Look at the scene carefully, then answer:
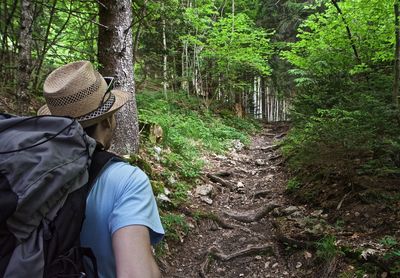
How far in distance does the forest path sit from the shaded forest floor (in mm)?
15

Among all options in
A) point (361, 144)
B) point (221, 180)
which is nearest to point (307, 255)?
point (361, 144)

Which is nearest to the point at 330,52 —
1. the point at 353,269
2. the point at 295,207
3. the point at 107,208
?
the point at 295,207

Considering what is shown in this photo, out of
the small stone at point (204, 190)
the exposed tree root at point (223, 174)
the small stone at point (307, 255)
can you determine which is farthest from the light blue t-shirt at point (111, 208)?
the exposed tree root at point (223, 174)

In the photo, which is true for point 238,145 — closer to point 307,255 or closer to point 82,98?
point 307,255

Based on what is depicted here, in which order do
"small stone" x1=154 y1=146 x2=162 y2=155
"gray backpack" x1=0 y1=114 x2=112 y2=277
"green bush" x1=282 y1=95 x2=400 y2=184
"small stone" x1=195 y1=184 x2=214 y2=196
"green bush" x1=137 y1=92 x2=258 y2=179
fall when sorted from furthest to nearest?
1. "green bush" x1=137 y1=92 x2=258 y2=179
2. "small stone" x1=154 y1=146 x2=162 y2=155
3. "small stone" x1=195 y1=184 x2=214 y2=196
4. "green bush" x1=282 y1=95 x2=400 y2=184
5. "gray backpack" x1=0 y1=114 x2=112 y2=277

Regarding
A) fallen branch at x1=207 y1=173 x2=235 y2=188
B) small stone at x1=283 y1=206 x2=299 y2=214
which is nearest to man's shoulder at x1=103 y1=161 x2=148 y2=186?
small stone at x1=283 y1=206 x2=299 y2=214

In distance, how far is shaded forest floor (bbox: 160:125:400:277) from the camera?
189 inches

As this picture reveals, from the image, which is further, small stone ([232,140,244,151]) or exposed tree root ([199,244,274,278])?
small stone ([232,140,244,151])

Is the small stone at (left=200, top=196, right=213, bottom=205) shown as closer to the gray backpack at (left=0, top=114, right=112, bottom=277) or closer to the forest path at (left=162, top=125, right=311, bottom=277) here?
the forest path at (left=162, top=125, right=311, bottom=277)

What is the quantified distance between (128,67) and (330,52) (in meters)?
5.93

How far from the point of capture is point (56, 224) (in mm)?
1329

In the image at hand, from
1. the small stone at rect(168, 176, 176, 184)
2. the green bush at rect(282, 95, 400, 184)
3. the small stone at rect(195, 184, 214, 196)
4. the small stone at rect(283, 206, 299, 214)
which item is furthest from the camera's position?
the small stone at rect(195, 184, 214, 196)

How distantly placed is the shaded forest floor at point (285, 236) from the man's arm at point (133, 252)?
3.76 metres

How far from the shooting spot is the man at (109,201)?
136 centimetres
